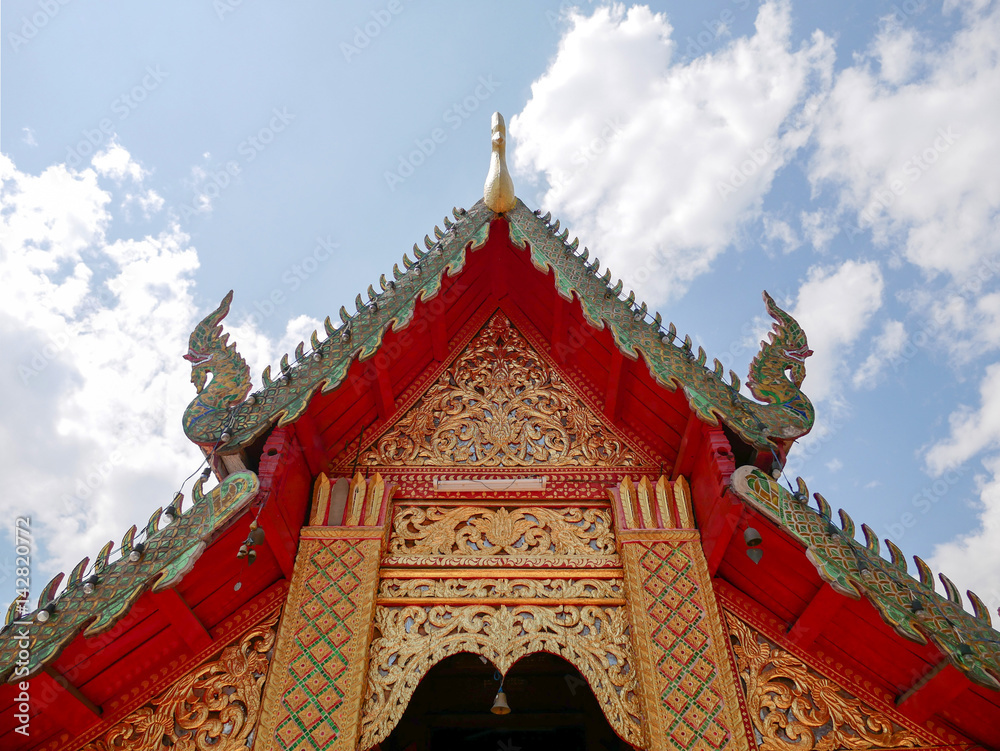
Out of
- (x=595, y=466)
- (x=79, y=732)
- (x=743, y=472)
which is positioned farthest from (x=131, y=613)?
(x=743, y=472)

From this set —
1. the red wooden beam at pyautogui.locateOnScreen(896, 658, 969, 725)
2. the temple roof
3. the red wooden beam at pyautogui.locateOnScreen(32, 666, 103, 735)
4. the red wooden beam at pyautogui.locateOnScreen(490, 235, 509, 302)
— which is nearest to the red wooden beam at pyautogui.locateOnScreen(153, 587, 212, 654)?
the temple roof

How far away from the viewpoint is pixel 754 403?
4.37m

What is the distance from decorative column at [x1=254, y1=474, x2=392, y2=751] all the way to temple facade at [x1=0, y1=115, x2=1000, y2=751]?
14 mm

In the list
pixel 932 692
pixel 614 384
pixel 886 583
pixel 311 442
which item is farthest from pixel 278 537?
pixel 932 692

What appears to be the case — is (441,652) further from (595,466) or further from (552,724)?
(552,724)

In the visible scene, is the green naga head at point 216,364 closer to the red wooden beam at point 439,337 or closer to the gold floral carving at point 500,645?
the red wooden beam at point 439,337

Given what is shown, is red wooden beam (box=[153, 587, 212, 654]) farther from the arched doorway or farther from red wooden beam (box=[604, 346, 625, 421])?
red wooden beam (box=[604, 346, 625, 421])

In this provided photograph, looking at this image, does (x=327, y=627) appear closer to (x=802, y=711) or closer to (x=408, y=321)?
(x=408, y=321)

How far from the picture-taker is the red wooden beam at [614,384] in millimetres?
4746

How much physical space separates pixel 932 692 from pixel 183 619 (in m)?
3.72

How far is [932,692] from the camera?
3.53 meters

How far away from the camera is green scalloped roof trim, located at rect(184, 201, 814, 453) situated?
4.15m

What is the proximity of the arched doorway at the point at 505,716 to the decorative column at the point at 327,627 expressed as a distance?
1.67 m

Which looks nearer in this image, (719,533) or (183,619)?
(183,619)
